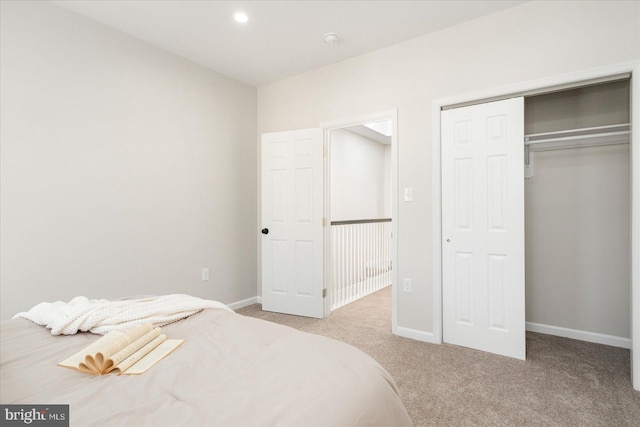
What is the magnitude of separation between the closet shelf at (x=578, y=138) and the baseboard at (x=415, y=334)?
1.90 m

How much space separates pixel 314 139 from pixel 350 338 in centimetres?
206

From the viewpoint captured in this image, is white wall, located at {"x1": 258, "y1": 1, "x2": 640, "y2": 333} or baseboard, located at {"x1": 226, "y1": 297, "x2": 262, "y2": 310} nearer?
white wall, located at {"x1": 258, "y1": 1, "x2": 640, "y2": 333}

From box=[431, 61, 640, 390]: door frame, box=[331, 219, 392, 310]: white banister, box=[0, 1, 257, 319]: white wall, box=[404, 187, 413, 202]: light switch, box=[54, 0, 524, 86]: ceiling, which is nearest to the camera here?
box=[431, 61, 640, 390]: door frame

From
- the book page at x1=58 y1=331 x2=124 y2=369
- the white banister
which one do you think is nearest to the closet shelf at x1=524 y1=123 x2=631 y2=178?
the white banister

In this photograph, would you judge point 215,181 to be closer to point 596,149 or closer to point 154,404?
point 154,404

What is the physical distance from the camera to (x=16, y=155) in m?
2.14

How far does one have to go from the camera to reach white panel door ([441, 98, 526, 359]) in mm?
2418

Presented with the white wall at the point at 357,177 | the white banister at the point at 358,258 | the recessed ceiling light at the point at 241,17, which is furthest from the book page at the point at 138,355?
the white wall at the point at 357,177

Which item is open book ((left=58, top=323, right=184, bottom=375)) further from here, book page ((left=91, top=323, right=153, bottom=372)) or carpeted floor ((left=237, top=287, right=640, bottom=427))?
carpeted floor ((left=237, top=287, right=640, bottom=427))

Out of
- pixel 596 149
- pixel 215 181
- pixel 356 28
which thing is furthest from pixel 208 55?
pixel 596 149

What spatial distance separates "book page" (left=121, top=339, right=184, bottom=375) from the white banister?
2783 millimetres

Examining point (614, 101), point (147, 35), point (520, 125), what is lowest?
point (520, 125)

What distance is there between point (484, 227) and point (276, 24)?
240 centimetres

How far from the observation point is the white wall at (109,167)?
216 cm
